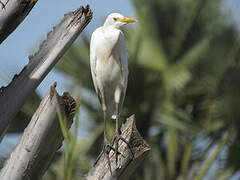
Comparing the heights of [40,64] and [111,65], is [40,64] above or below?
below

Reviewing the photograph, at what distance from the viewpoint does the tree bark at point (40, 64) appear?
2234 millimetres

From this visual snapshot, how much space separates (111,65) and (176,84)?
8.65 ft

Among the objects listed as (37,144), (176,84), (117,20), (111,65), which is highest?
(176,84)

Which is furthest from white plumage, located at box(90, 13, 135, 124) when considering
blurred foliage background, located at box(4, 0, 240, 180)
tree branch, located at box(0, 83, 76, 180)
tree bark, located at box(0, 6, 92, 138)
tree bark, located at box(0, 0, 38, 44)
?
blurred foliage background, located at box(4, 0, 240, 180)

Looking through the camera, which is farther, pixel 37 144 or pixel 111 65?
pixel 111 65

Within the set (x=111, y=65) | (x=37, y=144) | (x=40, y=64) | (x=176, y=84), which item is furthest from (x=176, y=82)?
(x=37, y=144)

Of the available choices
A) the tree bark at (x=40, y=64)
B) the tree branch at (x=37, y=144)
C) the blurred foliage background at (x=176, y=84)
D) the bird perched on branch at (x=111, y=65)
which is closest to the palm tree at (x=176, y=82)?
the blurred foliage background at (x=176, y=84)

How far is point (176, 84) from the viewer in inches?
247

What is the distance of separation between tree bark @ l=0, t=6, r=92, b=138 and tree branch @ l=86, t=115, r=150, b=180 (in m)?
0.31

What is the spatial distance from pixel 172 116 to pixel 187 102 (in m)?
0.46

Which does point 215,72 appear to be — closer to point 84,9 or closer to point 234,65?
point 234,65

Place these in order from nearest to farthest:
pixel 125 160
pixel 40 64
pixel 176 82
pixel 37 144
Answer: pixel 37 144, pixel 125 160, pixel 40 64, pixel 176 82

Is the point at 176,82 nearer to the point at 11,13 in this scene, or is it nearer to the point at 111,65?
A: the point at 111,65

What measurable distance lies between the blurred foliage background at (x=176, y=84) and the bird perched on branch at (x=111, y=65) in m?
2.02
